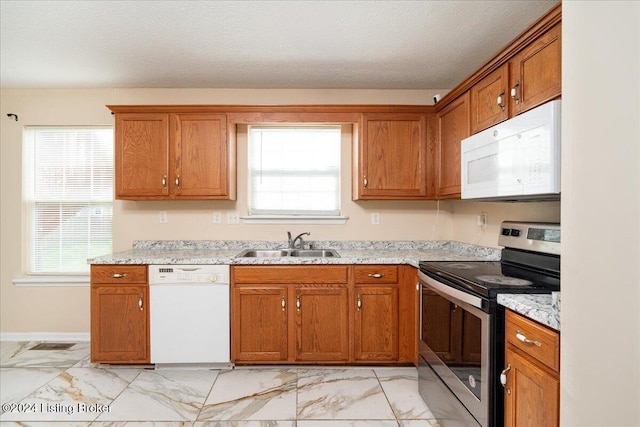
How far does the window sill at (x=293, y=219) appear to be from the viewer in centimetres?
326

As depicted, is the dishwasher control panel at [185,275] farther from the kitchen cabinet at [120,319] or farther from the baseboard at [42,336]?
the baseboard at [42,336]

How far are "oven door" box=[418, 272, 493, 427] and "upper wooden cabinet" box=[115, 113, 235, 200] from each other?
1938mm

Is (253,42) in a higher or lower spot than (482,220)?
higher

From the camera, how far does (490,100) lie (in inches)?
83.2

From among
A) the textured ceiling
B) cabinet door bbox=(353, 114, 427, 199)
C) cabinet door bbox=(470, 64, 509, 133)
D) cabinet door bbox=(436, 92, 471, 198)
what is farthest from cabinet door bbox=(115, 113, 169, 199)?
cabinet door bbox=(470, 64, 509, 133)

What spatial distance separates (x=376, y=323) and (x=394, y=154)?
1415 mm

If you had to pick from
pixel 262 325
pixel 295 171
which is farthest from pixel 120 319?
pixel 295 171

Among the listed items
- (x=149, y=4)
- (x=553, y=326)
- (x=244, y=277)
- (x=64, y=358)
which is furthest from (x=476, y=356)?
(x=64, y=358)

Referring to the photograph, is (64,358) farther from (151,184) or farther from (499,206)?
(499,206)

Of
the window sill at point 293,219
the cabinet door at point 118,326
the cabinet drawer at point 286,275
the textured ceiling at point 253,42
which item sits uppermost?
the textured ceiling at point 253,42

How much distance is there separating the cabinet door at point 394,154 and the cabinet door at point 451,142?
0.15 m

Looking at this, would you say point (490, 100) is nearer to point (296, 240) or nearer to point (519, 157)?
Answer: point (519, 157)

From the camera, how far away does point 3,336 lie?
3287mm

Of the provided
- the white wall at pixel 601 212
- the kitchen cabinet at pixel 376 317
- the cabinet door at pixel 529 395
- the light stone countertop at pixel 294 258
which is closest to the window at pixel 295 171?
the light stone countertop at pixel 294 258
